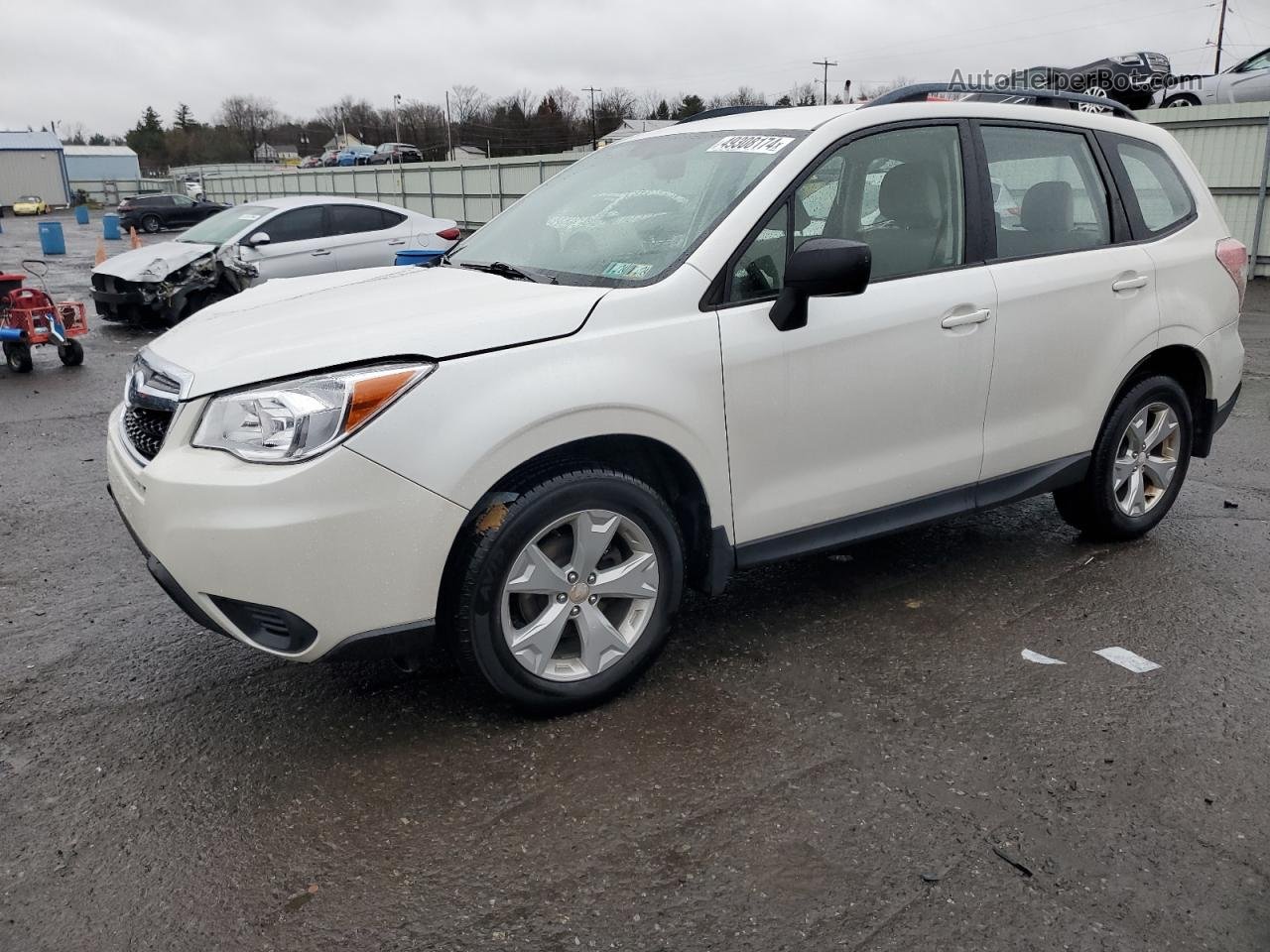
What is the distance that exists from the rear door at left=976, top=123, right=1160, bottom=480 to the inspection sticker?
4.75ft

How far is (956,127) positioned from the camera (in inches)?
161

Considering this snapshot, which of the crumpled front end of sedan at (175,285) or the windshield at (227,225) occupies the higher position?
the windshield at (227,225)

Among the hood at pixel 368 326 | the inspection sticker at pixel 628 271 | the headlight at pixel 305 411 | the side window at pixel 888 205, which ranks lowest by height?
the headlight at pixel 305 411

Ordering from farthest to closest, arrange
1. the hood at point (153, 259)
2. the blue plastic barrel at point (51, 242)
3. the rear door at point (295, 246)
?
the blue plastic barrel at point (51, 242) < the hood at point (153, 259) < the rear door at point (295, 246)

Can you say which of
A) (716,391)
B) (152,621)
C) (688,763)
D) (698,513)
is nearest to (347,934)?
(688,763)

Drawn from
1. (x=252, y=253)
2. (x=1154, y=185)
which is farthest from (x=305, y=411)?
(x=252, y=253)

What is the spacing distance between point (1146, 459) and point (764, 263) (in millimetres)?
2415

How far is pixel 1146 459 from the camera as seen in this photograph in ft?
15.9

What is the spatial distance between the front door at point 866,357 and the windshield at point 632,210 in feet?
0.73

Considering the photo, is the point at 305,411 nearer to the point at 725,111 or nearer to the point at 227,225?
the point at 725,111

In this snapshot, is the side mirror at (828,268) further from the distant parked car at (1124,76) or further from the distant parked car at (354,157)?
the distant parked car at (354,157)

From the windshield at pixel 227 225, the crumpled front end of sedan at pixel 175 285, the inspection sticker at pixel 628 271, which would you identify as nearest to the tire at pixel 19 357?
the crumpled front end of sedan at pixel 175 285

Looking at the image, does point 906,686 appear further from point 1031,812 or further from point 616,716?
point 616,716

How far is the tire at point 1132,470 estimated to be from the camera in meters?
4.63
